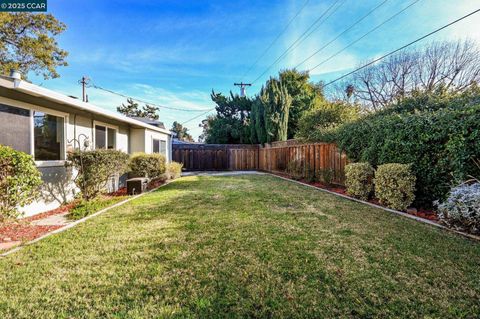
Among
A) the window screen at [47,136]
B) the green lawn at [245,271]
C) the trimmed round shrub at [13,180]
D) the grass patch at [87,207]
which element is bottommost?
the green lawn at [245,271]

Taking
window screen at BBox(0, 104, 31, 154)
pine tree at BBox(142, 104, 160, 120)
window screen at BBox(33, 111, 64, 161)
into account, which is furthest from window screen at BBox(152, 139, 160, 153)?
pine tree at BBox(142, 104, 160, 120)

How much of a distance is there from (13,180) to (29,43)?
41.4 feet

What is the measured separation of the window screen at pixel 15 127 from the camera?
4.32m

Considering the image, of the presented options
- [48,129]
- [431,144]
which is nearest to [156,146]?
[48,129]

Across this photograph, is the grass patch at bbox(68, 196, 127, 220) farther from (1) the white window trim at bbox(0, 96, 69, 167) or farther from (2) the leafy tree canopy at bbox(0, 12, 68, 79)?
(2) the leafy tree canopy at bbox(0, 12, 68, 79)

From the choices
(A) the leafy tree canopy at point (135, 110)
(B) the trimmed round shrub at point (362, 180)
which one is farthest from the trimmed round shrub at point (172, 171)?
(A) the leafy tree canopy at point (135, 110)

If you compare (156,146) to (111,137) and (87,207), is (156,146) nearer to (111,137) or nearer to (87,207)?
(111,137)

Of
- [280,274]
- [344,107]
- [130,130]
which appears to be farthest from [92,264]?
[344,107]

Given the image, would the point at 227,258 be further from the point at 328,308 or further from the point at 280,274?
the point at 328,308

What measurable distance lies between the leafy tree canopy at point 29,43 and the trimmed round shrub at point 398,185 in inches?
653

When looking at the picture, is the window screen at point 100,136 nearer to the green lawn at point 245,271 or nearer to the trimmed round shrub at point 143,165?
the trimmed round shrub at point 143,165

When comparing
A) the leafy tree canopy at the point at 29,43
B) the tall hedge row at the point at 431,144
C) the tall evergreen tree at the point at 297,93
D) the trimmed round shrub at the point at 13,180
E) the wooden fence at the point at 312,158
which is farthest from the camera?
the tall evergreen tree at the point at 297,93

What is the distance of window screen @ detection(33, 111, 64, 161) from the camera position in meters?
5.03

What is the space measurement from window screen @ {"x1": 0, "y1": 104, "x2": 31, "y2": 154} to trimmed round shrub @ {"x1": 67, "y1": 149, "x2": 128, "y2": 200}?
106 centimetres
